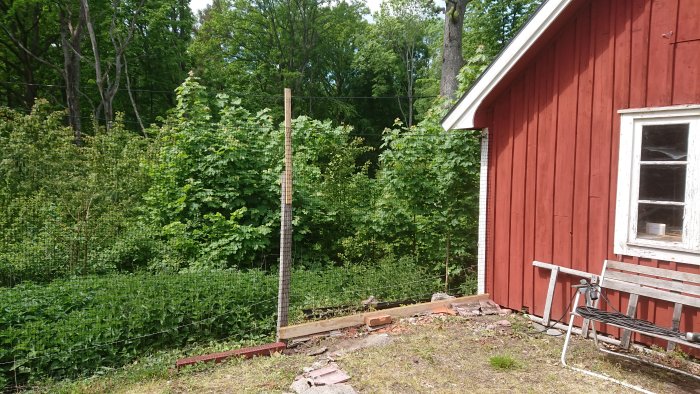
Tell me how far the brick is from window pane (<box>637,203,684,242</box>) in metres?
2.91

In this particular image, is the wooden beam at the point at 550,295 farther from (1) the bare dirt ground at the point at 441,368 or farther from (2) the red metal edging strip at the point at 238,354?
(2) the red metal edging strip at the point at 238,354

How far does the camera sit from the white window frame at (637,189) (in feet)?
12.9

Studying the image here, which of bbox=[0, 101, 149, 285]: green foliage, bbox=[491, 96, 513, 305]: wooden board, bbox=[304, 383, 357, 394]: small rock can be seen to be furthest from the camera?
bbox=[0, 101, 149, 285]: green foliage

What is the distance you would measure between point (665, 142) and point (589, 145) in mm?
702

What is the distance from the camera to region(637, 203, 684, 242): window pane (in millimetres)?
4113

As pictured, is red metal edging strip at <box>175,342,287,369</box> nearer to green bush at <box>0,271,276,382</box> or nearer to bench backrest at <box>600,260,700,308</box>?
green bush at <box>0,271,276,382</box>

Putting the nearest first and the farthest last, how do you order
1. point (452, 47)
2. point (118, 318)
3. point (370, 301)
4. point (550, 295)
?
point (118, 318), point (550, 295), point (370, 301), point (452, 47)

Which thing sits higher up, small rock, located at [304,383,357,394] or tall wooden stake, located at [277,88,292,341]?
tall wooden stake, located at [277,88,292,341]

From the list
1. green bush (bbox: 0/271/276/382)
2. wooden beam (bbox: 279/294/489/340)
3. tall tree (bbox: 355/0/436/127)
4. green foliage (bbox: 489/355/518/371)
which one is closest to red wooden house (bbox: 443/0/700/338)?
wooden beam (bbox: 279/294/489/340)

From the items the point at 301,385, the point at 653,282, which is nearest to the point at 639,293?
the point at 653,282

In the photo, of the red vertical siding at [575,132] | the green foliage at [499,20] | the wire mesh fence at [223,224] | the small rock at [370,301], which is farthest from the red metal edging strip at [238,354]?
the green foliage at [499,20]

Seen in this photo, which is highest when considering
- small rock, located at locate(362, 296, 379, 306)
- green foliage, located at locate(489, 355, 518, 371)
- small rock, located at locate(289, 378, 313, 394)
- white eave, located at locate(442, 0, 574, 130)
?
white eave, located at locate(442, 0, 574, 130)

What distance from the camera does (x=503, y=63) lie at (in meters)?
5.23

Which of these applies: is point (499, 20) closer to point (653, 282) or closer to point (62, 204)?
point (653, 282)
